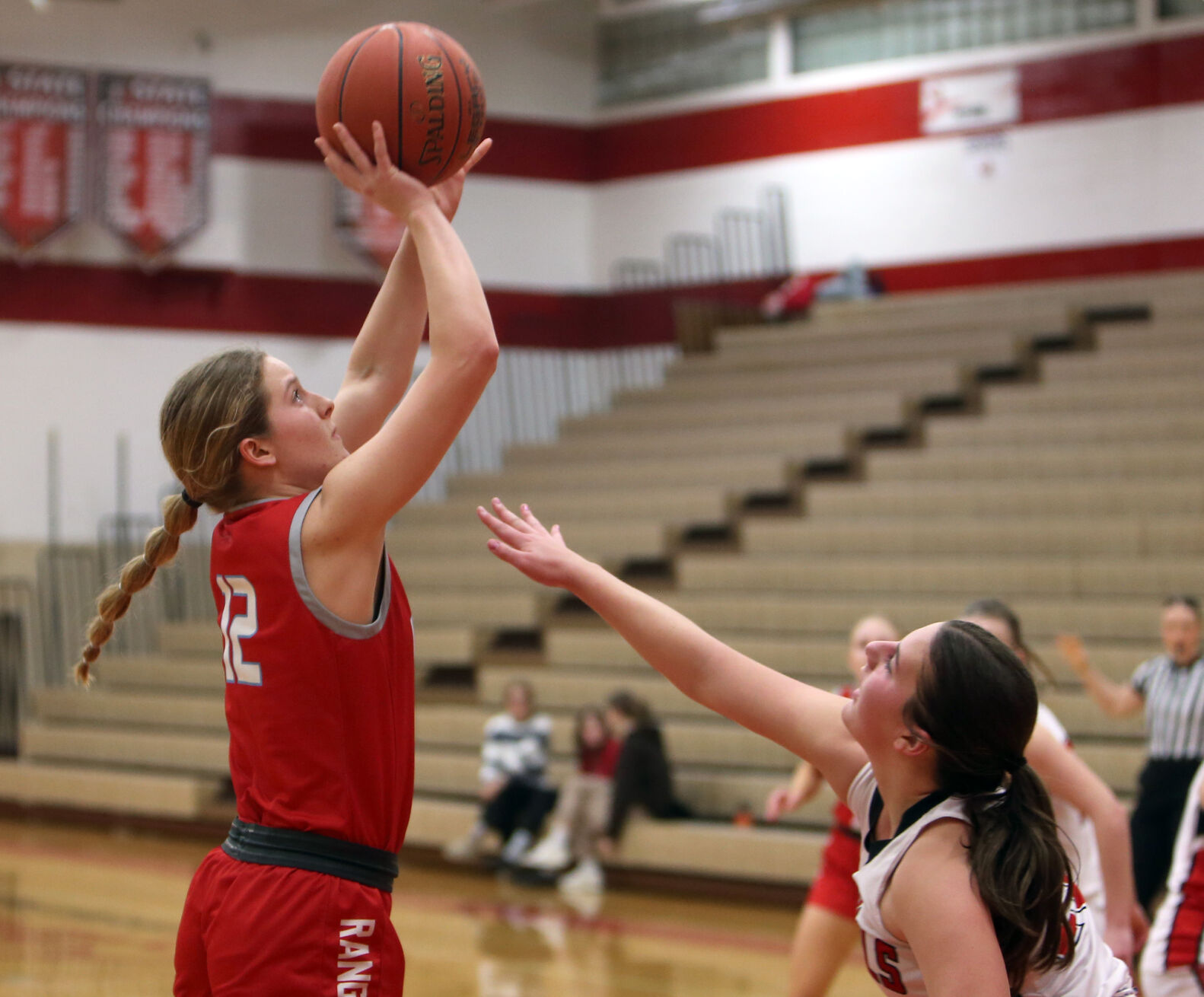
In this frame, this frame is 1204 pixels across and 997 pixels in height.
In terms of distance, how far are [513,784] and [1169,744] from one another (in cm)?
355

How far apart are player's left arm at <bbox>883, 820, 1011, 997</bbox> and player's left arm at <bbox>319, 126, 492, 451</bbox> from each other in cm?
103

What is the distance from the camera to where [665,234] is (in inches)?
543

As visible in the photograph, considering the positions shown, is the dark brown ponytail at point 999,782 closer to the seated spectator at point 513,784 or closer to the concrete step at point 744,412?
the seated spectator at point 513,784

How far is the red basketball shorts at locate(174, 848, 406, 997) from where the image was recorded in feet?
6.19

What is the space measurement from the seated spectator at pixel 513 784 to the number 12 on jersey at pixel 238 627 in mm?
6086

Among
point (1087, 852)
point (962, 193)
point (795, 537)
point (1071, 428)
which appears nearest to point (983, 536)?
point (1071, 428)

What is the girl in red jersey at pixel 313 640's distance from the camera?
189 centimetres

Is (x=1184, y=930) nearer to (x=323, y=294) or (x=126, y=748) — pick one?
(x=126, y=748)

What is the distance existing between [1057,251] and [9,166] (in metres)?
7.99

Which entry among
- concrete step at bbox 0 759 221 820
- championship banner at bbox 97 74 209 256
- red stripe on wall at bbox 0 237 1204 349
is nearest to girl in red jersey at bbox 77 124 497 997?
concrete step at bbox 0 759 221 820

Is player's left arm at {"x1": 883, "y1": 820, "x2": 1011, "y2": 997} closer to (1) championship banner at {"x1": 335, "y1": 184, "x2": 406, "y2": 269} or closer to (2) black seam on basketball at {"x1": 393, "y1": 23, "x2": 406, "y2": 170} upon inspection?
(2) black seam on basketball at {"x1": 393, "y1": 23, "x2": 406, "y2": 170}

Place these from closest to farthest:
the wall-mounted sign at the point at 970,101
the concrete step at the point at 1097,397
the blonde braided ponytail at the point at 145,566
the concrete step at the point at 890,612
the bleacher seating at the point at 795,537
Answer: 1. the blonde braided ponytail at the point at 145,566
2. the concrete step at the point at 890,612
3. the bleacher seating at the point at 795,537
4. the concrete step at the point at 1097,397
5. the wall-mounted sign at the point at 970,101

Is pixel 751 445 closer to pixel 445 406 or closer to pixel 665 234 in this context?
pixel 665 234

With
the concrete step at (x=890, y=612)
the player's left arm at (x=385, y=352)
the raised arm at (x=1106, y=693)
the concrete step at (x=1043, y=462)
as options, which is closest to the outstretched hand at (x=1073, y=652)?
the raised arm at (x=1106, y=693)
